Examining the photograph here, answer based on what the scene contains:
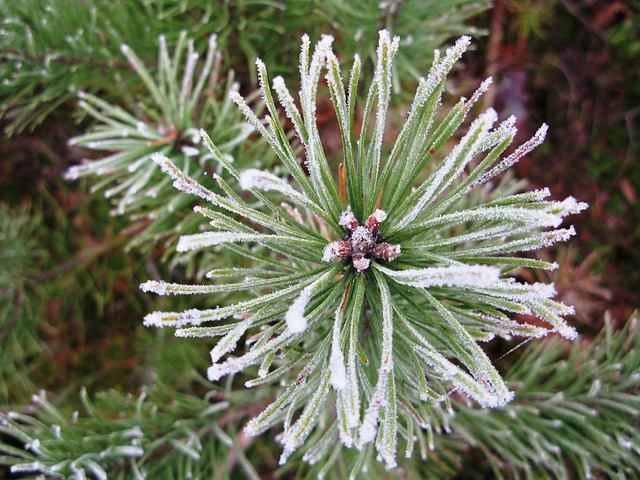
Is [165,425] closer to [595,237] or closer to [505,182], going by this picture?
[505,182]

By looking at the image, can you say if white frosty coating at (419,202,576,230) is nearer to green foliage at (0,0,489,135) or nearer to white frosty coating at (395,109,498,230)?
white frosty coating at (395,109,498,230)

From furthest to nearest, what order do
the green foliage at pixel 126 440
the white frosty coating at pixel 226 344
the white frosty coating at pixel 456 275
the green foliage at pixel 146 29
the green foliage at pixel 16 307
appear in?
the green foliage at pixel 16 307 < the green foliage at pixel 146 29 < the green foliage at pixel 126 440 < the white frosty coating at pixel 226 344 < the white frosty coating at pixel 456 275

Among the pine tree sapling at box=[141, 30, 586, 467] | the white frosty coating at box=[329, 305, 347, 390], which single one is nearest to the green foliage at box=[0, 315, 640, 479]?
the pine tree sapling at box=[141, 30, 586, 467]

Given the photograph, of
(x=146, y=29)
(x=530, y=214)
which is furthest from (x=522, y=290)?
(x=146, y=29)

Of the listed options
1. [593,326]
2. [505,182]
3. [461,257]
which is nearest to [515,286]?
[461,257]

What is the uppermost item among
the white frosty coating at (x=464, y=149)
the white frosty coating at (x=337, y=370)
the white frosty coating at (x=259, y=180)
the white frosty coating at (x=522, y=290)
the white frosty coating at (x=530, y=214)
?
the white frosty coating at (x=464, y=149)

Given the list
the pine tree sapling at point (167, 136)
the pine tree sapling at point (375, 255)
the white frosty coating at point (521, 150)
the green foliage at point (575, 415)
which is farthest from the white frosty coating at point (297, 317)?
the green foliage at point (575, 415)

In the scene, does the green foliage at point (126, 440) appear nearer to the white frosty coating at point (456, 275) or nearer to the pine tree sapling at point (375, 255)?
the pine tree sapling at point (375, 255)

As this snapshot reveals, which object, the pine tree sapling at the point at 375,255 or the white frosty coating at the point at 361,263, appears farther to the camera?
the white frosty coating at the point at 361,263

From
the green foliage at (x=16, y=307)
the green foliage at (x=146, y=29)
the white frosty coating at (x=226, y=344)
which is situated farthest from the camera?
the green foliage at (x=16, y=307)
